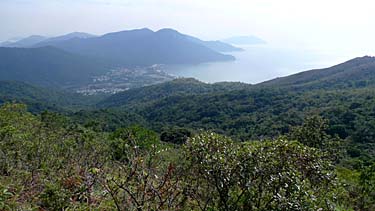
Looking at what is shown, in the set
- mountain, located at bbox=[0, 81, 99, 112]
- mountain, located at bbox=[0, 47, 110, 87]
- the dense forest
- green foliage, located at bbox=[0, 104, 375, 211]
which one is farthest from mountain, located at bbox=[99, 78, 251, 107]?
green foliage, located at bbox=[0, 104, 375, 211]

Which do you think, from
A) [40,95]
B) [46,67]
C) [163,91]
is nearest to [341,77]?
[163,91]

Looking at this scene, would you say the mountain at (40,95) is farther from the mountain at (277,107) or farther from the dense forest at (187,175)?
the dense forest at (187,175)

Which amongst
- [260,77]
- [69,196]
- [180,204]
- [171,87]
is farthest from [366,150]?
[260,77]

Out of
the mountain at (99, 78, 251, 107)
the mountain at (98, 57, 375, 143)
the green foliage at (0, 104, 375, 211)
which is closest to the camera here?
the green foliage at (0, 104, 375, 211)

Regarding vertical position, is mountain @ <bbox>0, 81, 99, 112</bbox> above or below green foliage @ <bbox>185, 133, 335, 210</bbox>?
below

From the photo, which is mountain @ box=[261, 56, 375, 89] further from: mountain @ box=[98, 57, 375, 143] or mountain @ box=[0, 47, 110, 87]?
mountain @ box=[0, 47, 110, 87]

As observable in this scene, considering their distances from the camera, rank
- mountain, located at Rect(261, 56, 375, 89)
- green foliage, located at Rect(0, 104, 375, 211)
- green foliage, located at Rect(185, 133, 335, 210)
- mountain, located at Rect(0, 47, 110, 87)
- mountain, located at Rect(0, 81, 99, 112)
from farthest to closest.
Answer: mountain, located at Rect(0, 47, 110, 87)
mountain, located at Rect(0, 81, 99, 112)
mountain, located at Rect(261, 56, 375, 89)
green foliage, located at Rect(185, 133, 335, 210)
green foliage, located at Rect(0, 104, 375, 211)

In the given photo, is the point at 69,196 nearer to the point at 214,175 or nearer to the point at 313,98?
the point at 214,175
